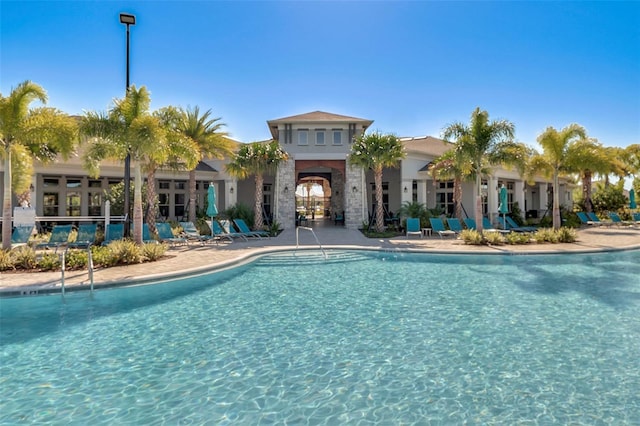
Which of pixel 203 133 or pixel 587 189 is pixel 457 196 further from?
pixel 203 133

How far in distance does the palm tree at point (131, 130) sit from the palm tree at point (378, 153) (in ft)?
37.4

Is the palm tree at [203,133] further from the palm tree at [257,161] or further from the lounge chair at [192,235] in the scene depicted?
the lounge chair at [192,235]

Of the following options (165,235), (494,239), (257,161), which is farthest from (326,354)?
(257,161)

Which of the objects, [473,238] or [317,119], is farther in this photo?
[317,119]

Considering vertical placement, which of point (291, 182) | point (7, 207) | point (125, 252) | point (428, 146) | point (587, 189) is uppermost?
point (428, 146)

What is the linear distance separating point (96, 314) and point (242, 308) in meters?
2.88

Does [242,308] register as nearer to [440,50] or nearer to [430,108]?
[440,50]

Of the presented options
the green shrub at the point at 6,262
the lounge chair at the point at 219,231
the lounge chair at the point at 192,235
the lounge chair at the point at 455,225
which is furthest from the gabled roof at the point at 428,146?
the green shrub at the point at 6,262

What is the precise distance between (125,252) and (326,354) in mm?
8772

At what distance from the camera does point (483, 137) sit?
17.0 metres

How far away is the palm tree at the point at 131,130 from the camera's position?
39.5 feet

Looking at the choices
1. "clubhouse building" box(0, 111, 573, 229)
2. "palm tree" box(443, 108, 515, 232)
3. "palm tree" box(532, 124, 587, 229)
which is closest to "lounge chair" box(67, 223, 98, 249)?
"clubhouse building" box(0, 111, 573, 229)

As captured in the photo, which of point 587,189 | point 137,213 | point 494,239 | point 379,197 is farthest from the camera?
point 587,189

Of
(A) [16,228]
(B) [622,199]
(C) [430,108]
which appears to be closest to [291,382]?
(A) [16,228]
